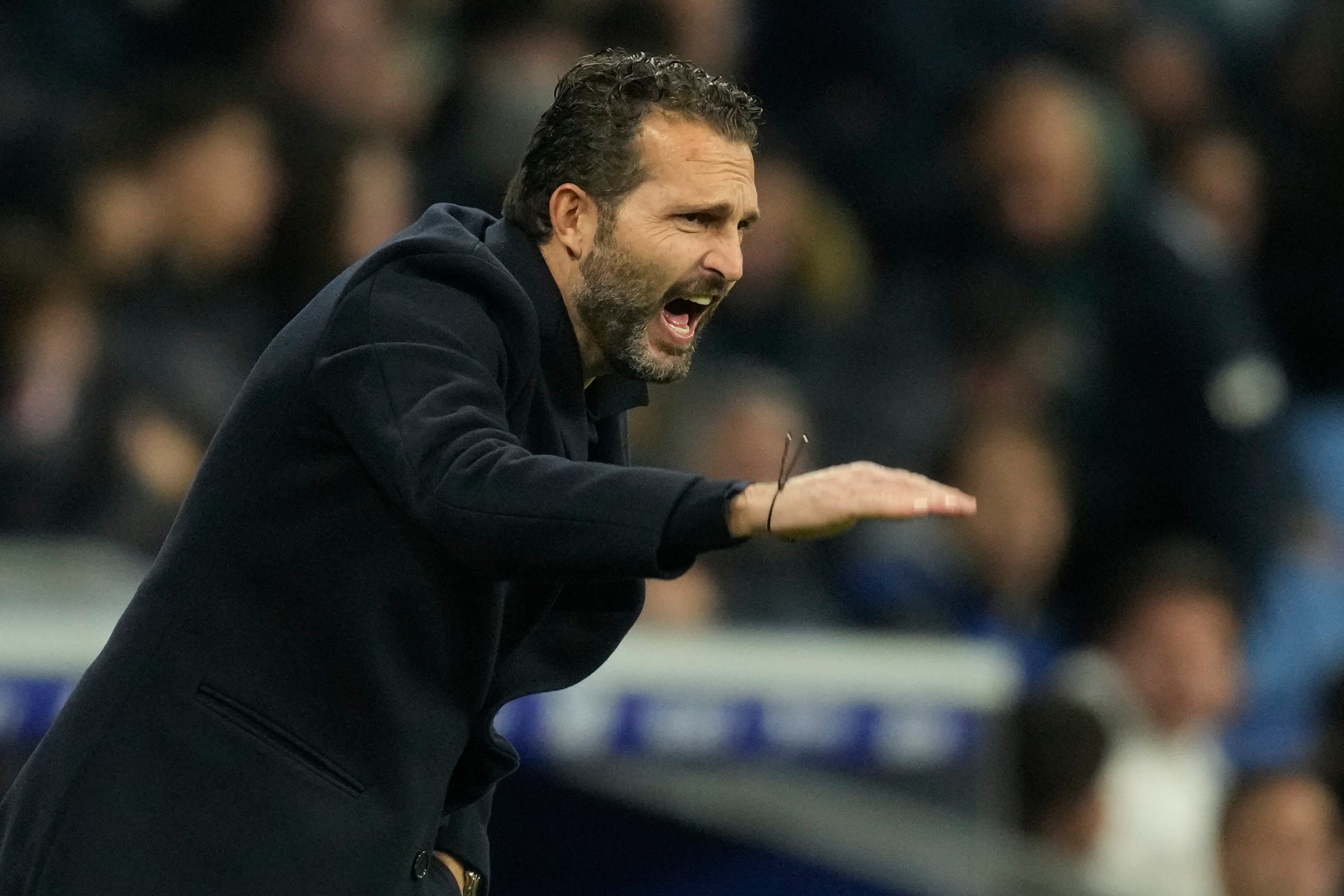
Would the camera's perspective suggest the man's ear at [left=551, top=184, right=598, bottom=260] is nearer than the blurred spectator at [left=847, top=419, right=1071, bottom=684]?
Yes

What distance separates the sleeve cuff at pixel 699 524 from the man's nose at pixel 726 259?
38cm

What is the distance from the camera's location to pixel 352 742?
1.92 metres

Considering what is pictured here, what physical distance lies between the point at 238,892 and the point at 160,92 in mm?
2740

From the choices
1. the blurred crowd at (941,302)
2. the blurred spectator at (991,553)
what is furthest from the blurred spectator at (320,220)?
the blurred spectator at (991,553)

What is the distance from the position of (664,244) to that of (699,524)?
1.42 feet

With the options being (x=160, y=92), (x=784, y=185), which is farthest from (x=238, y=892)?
(x=784, y=185)

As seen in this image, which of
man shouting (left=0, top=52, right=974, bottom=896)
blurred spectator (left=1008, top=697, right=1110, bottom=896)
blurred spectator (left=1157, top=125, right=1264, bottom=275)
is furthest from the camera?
blurred spectator (left=1157, top=125, right=1264, bottom=275)

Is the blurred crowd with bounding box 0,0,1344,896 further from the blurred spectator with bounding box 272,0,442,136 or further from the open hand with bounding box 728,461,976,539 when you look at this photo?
the open hand with bounding box 728,461,976,539

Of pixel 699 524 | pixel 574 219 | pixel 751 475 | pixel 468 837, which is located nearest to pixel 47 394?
pixel 751 475

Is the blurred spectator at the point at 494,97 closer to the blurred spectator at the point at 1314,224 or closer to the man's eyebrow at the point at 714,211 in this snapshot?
the man's eyebrow at the point at 714,211

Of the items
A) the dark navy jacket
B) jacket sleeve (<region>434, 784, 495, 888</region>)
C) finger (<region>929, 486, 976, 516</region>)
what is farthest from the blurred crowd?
finger (<region>929, 486, 976, 516</region>)

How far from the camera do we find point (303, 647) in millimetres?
1895

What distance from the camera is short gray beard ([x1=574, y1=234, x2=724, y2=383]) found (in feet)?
6.65

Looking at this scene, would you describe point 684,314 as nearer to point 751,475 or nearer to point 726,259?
point 726,259
